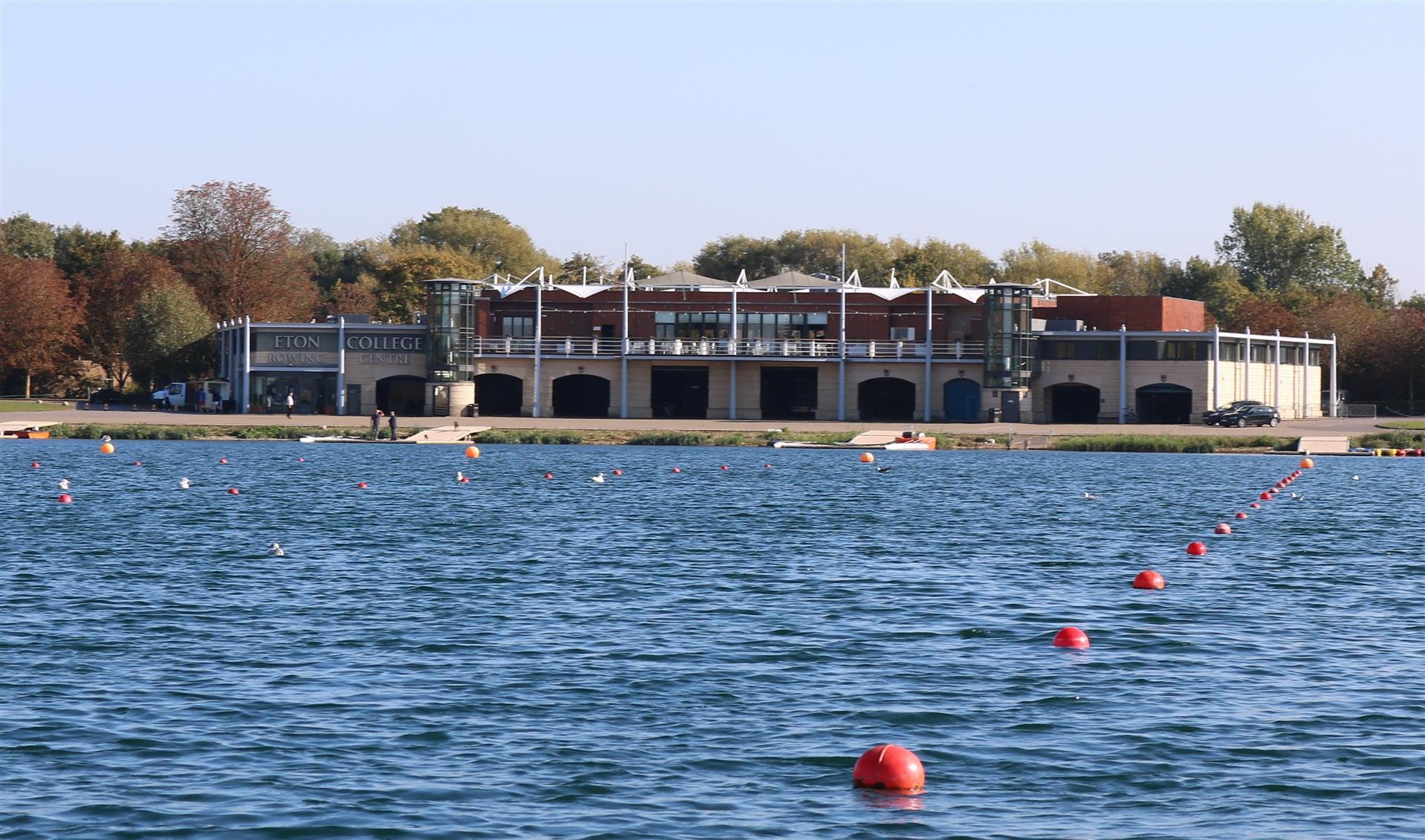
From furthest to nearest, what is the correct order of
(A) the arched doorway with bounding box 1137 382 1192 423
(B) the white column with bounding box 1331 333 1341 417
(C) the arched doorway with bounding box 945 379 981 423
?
(B) the white column with bounding box 1331 333 1341 417
(C) the arched doorway with bounding box 945 379 981 423
(A) the arched doorway with bounding box 1137 382 1192 423

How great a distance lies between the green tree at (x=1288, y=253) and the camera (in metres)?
185

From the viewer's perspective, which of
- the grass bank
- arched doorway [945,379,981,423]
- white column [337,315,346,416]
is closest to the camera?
the grass bank

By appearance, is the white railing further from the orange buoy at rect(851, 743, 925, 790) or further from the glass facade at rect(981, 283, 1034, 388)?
the orange buoy at rect(851, 743, 925, 790)

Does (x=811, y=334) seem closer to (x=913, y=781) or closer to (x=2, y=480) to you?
(x=2, y=480)

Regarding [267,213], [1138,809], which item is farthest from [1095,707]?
[267,213]

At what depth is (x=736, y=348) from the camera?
349 feet

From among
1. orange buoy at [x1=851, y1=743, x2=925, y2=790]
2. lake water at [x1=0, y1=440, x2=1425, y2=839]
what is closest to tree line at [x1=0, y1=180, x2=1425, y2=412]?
lake water at [x1=0, y1=440, x2=1425, y2=839]

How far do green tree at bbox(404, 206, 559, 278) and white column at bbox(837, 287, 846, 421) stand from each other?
219 feet

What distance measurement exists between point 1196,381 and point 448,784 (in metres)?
92.4

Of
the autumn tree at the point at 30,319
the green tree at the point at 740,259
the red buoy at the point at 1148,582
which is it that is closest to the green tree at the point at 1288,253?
the green tree at the point at 740,259

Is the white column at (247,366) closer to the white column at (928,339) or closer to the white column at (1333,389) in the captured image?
the white column at (928,339)

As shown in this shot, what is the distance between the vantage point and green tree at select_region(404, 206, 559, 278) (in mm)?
170750

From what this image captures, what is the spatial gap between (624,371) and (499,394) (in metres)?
9.99

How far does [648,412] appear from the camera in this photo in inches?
4286
